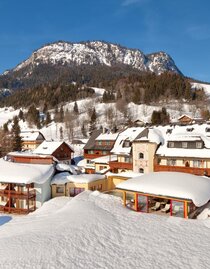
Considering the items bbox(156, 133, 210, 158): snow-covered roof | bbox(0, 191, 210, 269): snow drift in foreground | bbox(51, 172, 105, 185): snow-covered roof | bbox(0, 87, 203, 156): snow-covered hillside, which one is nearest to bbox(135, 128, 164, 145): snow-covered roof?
bbox(156, 133, 210, 158): snow-covered roof

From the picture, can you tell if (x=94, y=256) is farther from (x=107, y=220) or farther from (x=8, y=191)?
(x=8, y=191)

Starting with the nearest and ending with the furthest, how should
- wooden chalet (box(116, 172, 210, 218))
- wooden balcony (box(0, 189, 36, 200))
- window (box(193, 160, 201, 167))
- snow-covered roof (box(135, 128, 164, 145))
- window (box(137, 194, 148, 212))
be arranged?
1. wooden chalet (box(116, 172, 210, 218))
2. window (box(137, 194, 148, 212))
3. wooden balcony (box(0, 189, 36, 200))
4. window (box(193, 160, 201, 167))
5. snow-covered roof (box(135, 128, 164, 145))

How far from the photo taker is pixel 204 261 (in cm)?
1659

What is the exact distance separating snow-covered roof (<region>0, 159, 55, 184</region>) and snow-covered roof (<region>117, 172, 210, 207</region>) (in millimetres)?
10435

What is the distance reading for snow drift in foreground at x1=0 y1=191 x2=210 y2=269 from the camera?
54.4 ft

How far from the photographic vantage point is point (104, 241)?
19.6 metres

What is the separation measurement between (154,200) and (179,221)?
5.82m

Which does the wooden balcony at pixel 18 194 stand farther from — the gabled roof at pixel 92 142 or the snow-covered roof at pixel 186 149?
the gabled roof at pixel 92 142

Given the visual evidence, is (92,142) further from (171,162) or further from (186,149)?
(186,149)

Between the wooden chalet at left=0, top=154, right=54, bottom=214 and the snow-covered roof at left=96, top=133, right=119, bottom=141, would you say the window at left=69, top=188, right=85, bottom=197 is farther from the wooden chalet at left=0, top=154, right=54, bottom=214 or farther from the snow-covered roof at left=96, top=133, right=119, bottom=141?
the snow-covered roof at left=96, top=133, right=119, bottom=141

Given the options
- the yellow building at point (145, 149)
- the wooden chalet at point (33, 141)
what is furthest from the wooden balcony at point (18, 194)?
the wooden chalet at point (33, 141)

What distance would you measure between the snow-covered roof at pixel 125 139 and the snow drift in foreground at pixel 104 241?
18.3 meters

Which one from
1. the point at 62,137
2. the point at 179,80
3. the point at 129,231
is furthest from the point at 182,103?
the point at 129,231

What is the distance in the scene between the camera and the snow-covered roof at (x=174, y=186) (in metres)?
23.4
